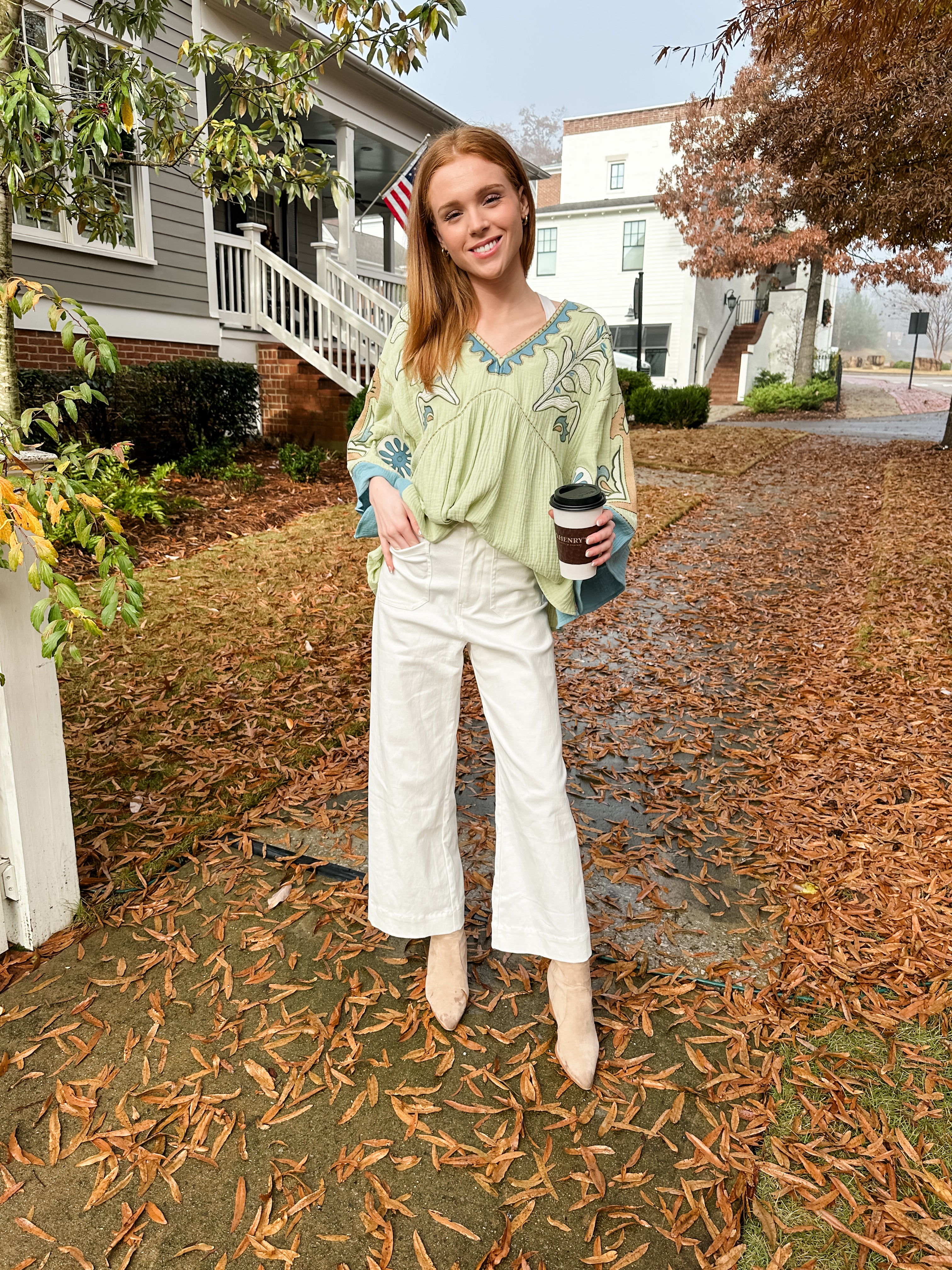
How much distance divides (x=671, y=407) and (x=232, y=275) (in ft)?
30.3

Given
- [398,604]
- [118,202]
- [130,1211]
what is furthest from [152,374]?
[130,1211]

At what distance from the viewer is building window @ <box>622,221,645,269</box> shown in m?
28.4

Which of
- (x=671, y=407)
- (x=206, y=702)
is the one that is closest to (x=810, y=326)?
(x=671, y=407)

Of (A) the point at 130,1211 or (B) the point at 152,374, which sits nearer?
(A) the point at 130,1211

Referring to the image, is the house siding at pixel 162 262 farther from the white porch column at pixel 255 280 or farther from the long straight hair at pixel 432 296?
the long straight hair at pixel 432 296

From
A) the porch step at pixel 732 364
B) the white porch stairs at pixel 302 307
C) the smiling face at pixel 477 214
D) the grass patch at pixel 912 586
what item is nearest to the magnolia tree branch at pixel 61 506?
the smiling face at pixel 477 214

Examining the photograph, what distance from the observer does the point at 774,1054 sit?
2.11 m

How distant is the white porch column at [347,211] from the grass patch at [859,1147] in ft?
40.8

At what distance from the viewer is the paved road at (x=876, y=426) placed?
54.5 feet

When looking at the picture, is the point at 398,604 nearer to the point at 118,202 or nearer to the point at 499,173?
the point at 499,173

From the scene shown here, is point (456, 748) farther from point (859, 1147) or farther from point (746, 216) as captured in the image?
point (746, 216)

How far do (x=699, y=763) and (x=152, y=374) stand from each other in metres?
6.87

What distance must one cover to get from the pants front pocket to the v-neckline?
1.36 feet

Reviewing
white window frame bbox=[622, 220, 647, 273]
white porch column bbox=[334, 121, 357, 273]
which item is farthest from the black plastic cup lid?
white window frame bbox=[622, 220, 647, 273]
